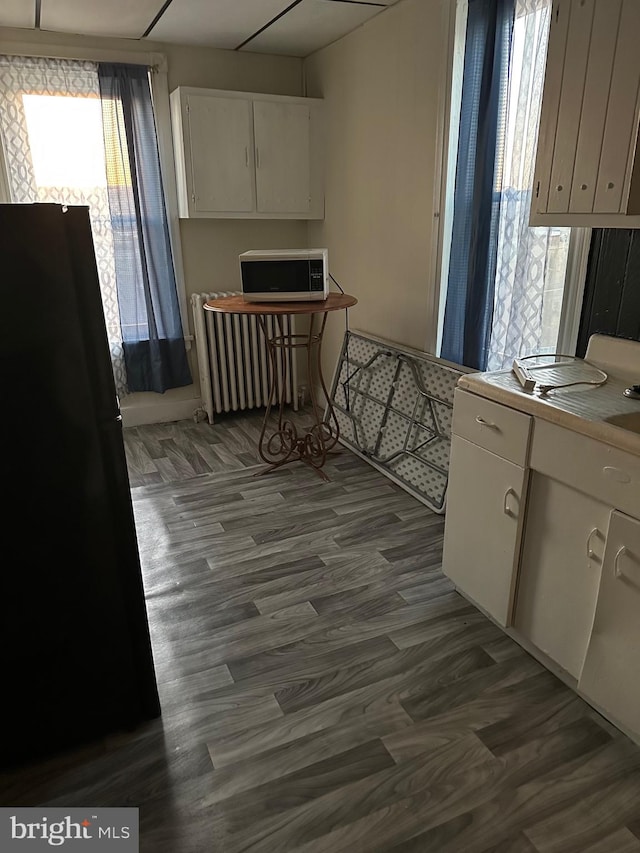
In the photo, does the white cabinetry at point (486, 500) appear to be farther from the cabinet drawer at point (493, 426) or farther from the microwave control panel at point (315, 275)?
the microwave control panel at point (315, 275)

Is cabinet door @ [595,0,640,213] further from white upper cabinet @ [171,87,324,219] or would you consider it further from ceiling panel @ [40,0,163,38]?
white upper cabinet @ [171,87,324,219]

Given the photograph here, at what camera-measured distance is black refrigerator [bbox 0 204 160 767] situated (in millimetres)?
1385

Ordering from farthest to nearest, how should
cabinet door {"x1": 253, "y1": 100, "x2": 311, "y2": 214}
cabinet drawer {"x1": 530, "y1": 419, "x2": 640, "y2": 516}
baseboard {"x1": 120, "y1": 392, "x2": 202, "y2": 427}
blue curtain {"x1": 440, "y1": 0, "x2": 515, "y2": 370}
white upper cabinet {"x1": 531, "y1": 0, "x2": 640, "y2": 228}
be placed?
1. baseboard {"x1": 120, "y1": 392, "x2": 202, "y2": 427}
2. cabinet door {"x1": 253, "y1": 100, "x2": 311, "y2": 214}
3. blue curtain {"x1": 440, "y1": 0, "x2": 515, "y2": 370}
4. white upper cabinet {"x1": 531, "y1": 0, "x2": 640, "y2": 228}
5. cabinet drawer {"x1": 530, "y1": 419, "x2": 640, "y2": 516}

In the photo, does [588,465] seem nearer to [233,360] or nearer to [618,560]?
[618,560]

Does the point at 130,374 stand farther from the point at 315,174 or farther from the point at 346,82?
the point at 346,82

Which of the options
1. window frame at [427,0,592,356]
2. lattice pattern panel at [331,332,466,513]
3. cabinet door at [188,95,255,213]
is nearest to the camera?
window frame at [427,0,592,356]

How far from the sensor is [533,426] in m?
1.81

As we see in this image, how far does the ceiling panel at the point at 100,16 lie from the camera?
2930 millimetres

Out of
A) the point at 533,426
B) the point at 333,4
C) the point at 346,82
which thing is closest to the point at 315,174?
the point at 346,82

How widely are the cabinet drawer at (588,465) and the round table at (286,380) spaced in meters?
1.48

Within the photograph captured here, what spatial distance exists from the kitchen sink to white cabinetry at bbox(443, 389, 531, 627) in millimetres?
243

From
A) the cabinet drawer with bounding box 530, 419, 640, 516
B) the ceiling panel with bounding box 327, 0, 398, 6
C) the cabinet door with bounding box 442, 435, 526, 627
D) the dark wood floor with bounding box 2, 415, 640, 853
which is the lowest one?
the dark wood floor with bounding box 2, 415, 640, 853

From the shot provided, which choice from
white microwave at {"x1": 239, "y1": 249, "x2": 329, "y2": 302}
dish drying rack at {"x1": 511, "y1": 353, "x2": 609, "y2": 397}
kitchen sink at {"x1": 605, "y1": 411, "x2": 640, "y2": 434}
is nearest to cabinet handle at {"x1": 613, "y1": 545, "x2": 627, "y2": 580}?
kitchen sink at {"x1": 605, "y1": 411, "x2": 640, "y2": 434}

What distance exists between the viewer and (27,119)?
11.3ft
